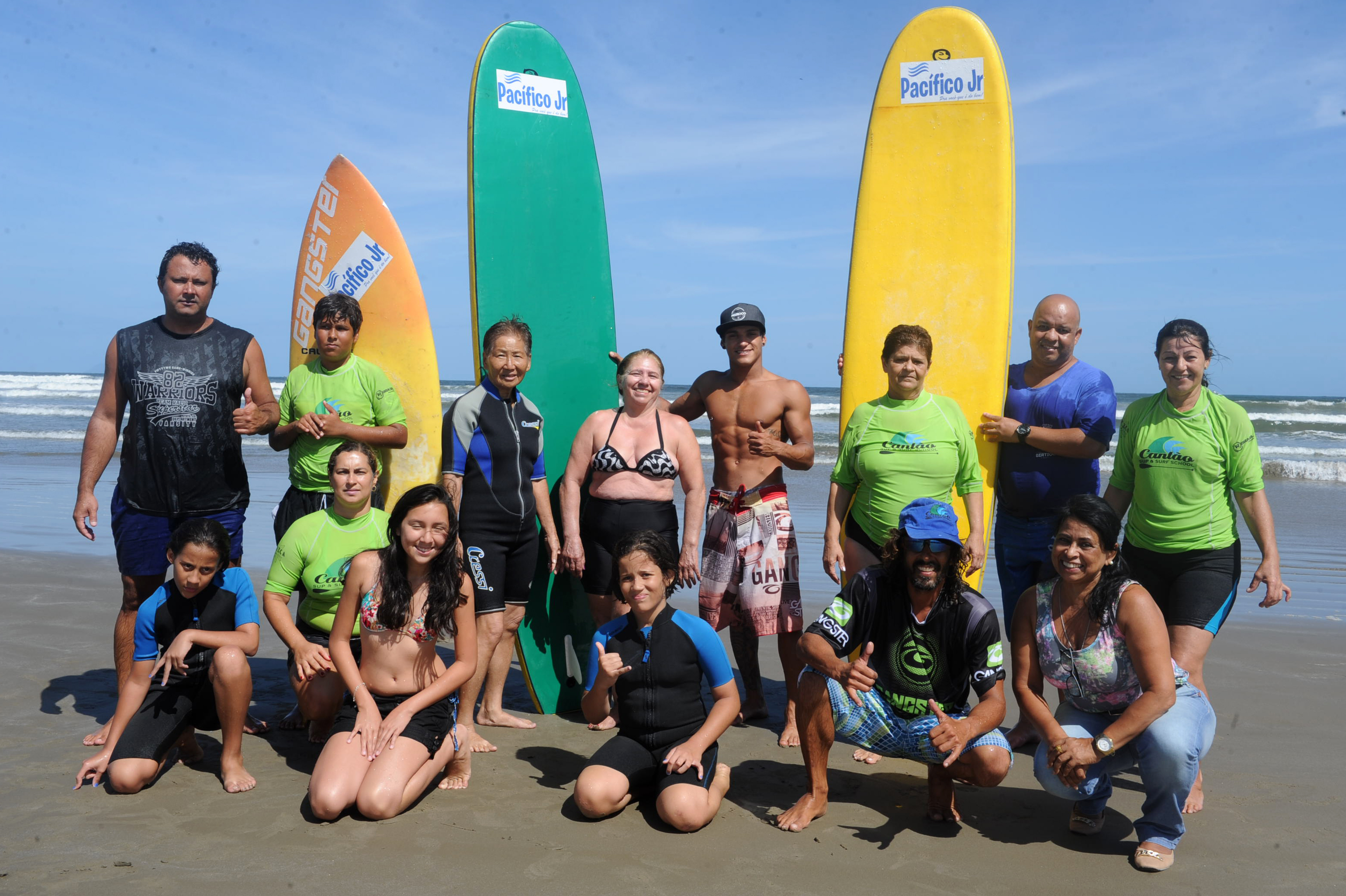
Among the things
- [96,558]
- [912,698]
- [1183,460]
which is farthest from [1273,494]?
[96,558]

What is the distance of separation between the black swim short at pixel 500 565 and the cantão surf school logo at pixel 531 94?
1956 mm

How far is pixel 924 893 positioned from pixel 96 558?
5992 millimetres

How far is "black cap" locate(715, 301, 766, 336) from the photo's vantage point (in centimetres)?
348

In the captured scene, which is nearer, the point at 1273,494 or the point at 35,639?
the point at 35,639

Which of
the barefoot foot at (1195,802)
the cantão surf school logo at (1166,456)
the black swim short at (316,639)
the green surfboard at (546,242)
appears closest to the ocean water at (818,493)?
the green surfboard at (546,242)

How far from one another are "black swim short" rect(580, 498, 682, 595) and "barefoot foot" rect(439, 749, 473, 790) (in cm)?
87

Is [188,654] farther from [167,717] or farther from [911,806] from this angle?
[911,806]

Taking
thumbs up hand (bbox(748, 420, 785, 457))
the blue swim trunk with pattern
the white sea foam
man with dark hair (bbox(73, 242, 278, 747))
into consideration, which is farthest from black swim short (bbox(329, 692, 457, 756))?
the white sea foam

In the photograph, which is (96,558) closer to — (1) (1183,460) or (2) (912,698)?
(2) (912,698)

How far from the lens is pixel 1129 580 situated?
244 cm

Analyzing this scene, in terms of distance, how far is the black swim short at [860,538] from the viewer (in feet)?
10.3

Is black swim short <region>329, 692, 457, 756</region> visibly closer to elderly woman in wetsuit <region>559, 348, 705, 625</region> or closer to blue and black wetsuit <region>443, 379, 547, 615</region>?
blue and black wetsuit <region>443, 379, 547, 615</region>

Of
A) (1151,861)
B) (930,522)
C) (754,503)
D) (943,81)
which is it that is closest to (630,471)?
(754,503)

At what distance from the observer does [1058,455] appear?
3320mm
